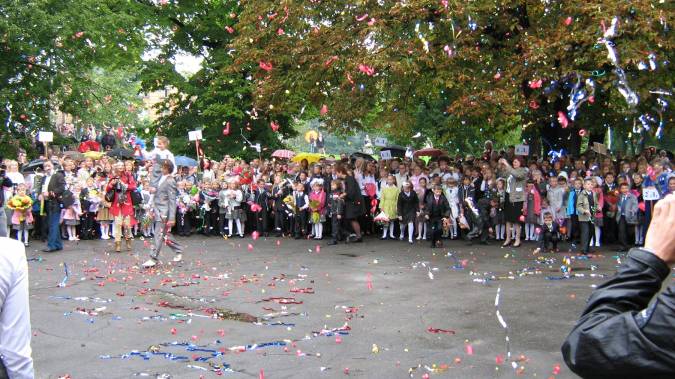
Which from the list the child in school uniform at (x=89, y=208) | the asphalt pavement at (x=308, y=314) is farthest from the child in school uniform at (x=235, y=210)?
the asphalt pavement at (x=308, y=314)

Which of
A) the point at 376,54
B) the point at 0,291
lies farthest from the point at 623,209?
the point at 0,291

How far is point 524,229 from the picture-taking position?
19.0 meters

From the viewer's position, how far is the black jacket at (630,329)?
1836mm

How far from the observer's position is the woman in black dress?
19138 mm

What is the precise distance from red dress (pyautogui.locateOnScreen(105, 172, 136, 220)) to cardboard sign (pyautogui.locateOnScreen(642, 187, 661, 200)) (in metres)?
11.2

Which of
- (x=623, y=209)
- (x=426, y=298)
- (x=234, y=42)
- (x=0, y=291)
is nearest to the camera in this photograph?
(x=0, y=291)

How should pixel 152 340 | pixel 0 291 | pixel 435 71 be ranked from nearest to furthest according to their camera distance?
pixel 0 291, pixel 152 340, pixel 435 71

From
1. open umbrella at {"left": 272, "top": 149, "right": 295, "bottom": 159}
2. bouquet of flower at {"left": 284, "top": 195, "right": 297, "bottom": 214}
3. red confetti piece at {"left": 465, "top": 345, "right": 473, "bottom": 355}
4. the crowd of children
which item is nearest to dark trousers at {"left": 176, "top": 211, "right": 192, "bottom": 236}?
the crowd of children

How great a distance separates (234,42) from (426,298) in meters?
12.9

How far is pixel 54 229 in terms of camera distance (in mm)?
16812

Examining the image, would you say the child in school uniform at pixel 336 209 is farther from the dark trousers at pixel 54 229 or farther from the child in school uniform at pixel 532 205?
the dark trousers at pixel 54 229

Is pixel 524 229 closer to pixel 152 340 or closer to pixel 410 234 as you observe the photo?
pixel 410 234

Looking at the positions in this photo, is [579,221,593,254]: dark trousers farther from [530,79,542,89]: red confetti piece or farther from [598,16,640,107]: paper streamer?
[530,79,542,89]: red confetti piece

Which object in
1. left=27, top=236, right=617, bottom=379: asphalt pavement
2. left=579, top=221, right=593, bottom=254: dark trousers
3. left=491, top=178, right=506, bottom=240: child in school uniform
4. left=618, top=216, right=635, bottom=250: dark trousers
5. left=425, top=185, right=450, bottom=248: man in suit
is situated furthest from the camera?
left=491, top=178, right=506, bottom=240: child in school uniform
